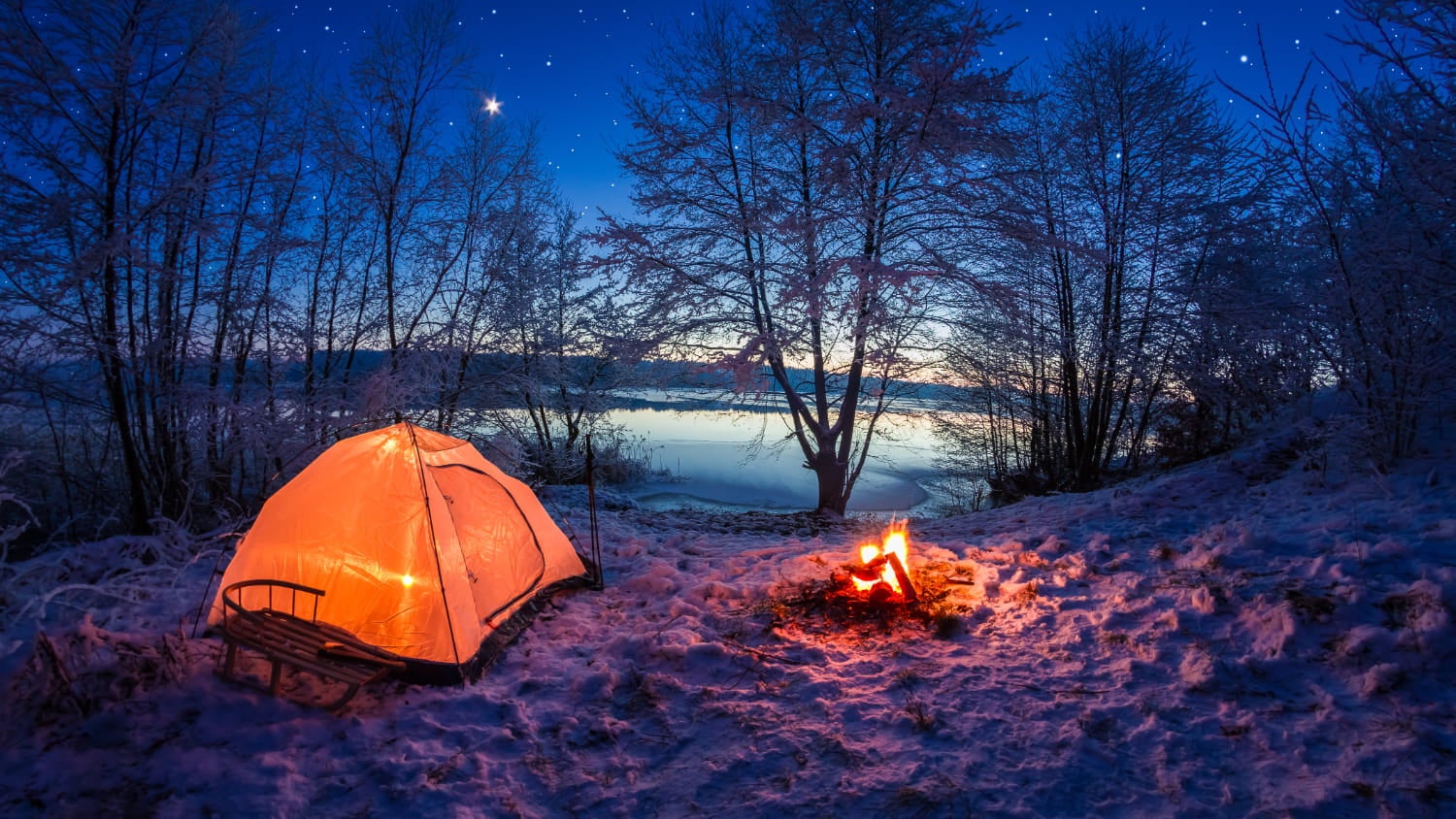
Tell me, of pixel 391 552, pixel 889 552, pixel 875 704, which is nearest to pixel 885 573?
pixel 889 552

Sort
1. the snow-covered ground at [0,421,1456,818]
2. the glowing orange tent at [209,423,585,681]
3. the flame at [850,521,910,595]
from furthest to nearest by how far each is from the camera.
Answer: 1. the flame at [850,521,910,595]
2. the glowing orange tent at [209,423,585,681]
3. the snow-covered ground at [0,421,1456,818]

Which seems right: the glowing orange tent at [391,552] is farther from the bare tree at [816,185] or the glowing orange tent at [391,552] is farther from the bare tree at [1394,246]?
the bare tree at [1394,246]

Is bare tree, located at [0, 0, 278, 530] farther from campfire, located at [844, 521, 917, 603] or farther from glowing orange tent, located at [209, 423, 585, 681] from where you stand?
campfire, located at [844, 521, 917, 603]

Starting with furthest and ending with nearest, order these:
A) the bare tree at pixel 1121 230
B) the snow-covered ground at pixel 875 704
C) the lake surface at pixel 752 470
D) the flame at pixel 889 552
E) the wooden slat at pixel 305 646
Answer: the lake surface at pixel 752 470 → the bare tree at pixel 1121 230 → the flame at pixel 889 552 → the wooden slat at pixel 305 646 → the snow-covered ground at pixel 875 704

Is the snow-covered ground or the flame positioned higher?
the flame

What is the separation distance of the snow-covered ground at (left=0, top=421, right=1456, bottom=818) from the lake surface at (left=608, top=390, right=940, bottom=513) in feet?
19.4

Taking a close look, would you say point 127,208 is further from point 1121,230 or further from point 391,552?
point 1121,230

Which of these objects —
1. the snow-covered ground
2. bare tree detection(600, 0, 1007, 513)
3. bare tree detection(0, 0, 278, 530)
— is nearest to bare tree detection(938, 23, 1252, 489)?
bare tree detection(600, 0, 1007, 513)

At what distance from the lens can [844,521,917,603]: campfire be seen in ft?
16.9

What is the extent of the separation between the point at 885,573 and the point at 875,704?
1.70 m

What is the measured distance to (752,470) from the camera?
22656mm

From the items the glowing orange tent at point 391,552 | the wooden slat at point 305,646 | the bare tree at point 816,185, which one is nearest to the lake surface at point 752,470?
the bare tree at point 816,185

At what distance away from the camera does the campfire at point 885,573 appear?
5145mm

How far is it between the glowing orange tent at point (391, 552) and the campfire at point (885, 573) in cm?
295
